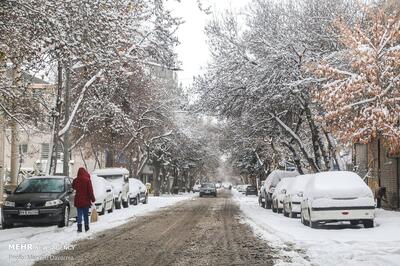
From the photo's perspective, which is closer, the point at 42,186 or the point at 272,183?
the point at 42,186

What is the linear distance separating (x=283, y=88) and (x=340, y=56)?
12.9 ft

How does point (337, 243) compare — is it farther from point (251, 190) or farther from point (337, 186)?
point (251, 190)

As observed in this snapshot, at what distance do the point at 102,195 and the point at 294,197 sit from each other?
26.0ft

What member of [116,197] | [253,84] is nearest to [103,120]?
[116,197]

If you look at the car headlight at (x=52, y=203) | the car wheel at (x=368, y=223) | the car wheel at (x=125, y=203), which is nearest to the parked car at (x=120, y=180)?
the car wheel at (x=125, y=203)

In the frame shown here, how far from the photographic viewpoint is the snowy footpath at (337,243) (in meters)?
10.1

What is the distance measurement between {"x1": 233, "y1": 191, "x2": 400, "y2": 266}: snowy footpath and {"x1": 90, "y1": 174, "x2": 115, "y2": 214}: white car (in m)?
8.04

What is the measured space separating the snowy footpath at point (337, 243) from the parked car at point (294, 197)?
3.76 m

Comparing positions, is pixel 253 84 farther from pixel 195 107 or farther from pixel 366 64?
pixel 366 64

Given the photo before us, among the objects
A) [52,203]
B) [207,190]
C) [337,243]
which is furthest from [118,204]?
[207,190]

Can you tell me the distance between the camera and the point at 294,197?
72.7ft

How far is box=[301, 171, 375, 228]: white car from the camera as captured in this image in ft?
54.1

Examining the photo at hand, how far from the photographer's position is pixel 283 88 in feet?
82.7

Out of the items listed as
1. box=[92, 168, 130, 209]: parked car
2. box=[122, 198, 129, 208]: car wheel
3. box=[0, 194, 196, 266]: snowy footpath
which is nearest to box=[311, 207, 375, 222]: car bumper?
box=[0, 194, 196, 266]: snowy footpath
